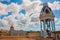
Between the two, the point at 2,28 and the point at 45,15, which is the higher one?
the point at 45,15

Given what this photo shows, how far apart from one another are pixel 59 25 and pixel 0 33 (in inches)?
70.6

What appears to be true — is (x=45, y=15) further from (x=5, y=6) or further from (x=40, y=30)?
(x=5, y=6)

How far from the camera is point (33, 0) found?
6504 mm

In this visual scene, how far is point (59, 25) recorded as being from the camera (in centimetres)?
641

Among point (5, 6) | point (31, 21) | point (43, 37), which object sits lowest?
point (43, 37)

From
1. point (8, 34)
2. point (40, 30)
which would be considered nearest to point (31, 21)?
point (40, 30)

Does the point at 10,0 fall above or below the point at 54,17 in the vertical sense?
above

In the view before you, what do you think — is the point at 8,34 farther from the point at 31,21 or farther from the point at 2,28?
the point at 31,21

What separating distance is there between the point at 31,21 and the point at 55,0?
3.26ft

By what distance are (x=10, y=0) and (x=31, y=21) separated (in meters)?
0.89

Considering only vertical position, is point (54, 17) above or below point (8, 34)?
above

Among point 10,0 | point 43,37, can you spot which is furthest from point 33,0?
point 43,37

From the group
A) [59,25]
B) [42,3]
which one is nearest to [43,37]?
[59,25]

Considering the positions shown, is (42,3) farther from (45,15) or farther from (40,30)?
(40,30)
